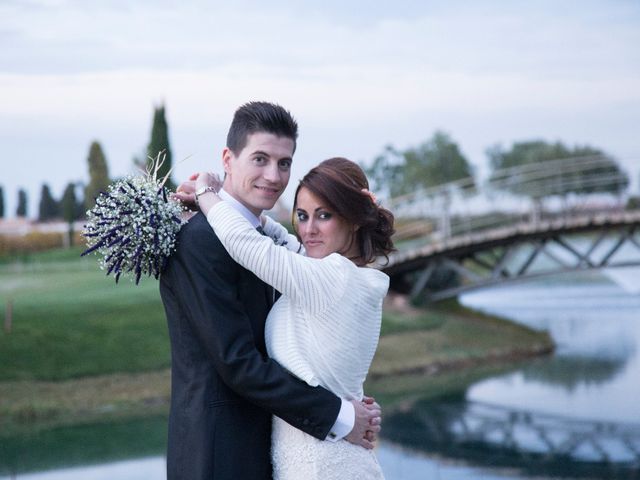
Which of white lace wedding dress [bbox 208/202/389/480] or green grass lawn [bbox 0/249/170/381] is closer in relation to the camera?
white lace wedding dress [bbox 208/202/389/480]

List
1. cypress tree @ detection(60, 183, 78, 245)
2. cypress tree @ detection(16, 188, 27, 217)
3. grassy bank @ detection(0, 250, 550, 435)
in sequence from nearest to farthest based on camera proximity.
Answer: grassy bank @ detection(0, 250, 550, 435)
cypress tree @ detection(16, 188, 27, 217)
cypress tree @ detection(60, 183, 78, 245)

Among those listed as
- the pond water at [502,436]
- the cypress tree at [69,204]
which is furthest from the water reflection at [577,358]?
the cypress tree at [69,204]

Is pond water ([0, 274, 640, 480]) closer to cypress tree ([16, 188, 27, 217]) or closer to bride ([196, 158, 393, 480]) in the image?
bride ([196, 158, 393, 480])

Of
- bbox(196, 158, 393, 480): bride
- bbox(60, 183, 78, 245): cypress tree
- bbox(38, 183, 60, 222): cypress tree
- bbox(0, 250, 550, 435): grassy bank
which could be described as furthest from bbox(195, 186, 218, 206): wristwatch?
Result: bbox(38, 183, 60, 222): cypress tree

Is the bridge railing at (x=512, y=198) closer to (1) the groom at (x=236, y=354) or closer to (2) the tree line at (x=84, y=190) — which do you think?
(2) the tree line at (x=84, y=190)

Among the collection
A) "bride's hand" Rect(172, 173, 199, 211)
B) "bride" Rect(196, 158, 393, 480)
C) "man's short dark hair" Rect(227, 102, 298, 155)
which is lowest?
"bride" Rect(196, 158, 393, 480)

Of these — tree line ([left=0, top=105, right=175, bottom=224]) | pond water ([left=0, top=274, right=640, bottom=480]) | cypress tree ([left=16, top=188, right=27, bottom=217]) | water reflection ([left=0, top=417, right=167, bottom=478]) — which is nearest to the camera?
pond water ([left=0, top=274, right=640, bottom=480])

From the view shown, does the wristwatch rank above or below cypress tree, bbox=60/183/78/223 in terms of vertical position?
above

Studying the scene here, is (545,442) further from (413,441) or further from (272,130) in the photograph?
(272,130)

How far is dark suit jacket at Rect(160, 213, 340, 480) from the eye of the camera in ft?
7.57

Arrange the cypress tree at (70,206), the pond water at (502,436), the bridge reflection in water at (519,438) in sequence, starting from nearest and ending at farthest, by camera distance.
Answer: the pond water at (502,436), the bridge reflection in water at (519,438), the cypress tree at (70,206)

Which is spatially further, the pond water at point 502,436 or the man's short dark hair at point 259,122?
the pond water at point 502,436

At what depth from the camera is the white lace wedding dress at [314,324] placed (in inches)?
91.8

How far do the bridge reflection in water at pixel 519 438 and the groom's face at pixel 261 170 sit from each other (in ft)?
20.9
